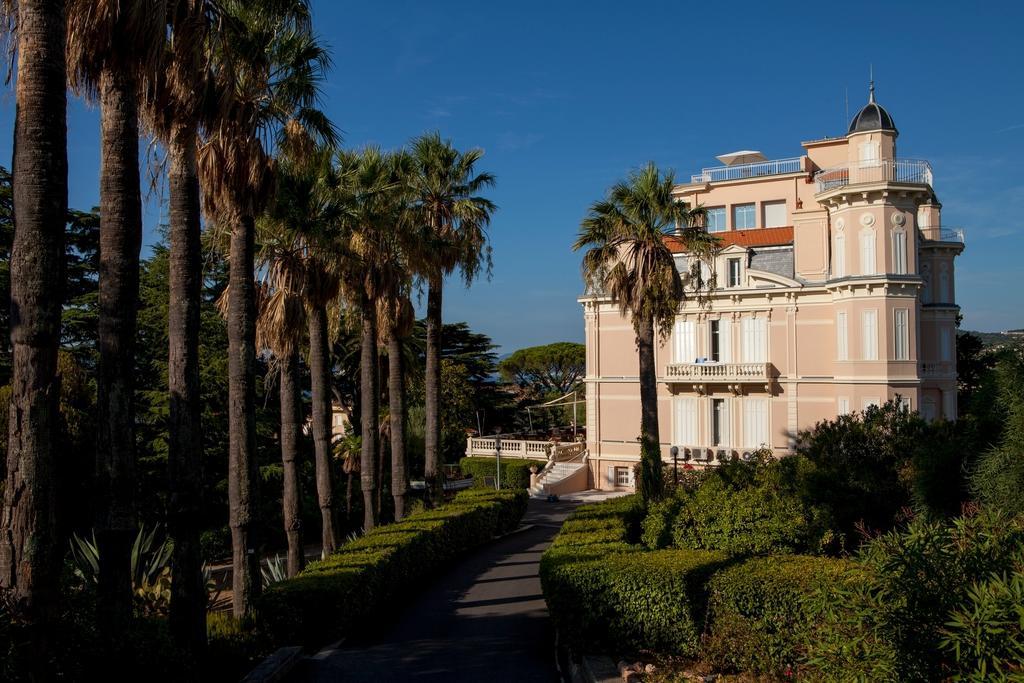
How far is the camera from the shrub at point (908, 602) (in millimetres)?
5504

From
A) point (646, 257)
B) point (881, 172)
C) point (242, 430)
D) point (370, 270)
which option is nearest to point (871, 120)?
point (881, 172)

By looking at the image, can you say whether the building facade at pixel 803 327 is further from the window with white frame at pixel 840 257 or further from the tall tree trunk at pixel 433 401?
the tall tree trunk at pixel 433 401

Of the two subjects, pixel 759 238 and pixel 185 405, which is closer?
pixel 185 405

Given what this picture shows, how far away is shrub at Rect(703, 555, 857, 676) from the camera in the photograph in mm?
9234

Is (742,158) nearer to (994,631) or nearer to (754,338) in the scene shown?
(754,338)

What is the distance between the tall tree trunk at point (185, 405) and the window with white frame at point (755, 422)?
26961mm

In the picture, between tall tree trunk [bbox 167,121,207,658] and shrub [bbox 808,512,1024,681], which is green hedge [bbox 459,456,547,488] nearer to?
tall tree trunk [bbox 167,121,207,658]

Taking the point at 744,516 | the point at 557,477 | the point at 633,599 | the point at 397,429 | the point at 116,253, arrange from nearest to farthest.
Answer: the point at 116,253
the point at 633,599
the point at 744,516
the point at 397,429
the point at 557,477

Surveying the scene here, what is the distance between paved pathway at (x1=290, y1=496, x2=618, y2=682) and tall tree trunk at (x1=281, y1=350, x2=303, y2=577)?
2.55 m

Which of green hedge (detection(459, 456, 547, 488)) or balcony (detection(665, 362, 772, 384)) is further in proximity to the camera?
green hedge (detection(459, 456, 547, 488))

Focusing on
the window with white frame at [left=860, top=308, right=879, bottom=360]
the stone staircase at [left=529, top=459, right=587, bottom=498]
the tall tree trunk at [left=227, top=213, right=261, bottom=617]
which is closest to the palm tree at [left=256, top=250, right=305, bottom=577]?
the tall tree trunk at [left=227, top=213, right=261, bottom=617]

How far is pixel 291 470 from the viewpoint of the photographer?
15.0m

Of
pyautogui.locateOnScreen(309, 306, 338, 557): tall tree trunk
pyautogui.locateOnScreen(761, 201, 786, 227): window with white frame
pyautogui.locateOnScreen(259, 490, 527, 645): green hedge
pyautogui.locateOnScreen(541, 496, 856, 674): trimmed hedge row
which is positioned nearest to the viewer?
pyautogui.locateOnScreen(541, 496, 856, 674): trimmed hedge row

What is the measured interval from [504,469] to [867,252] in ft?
63.3
